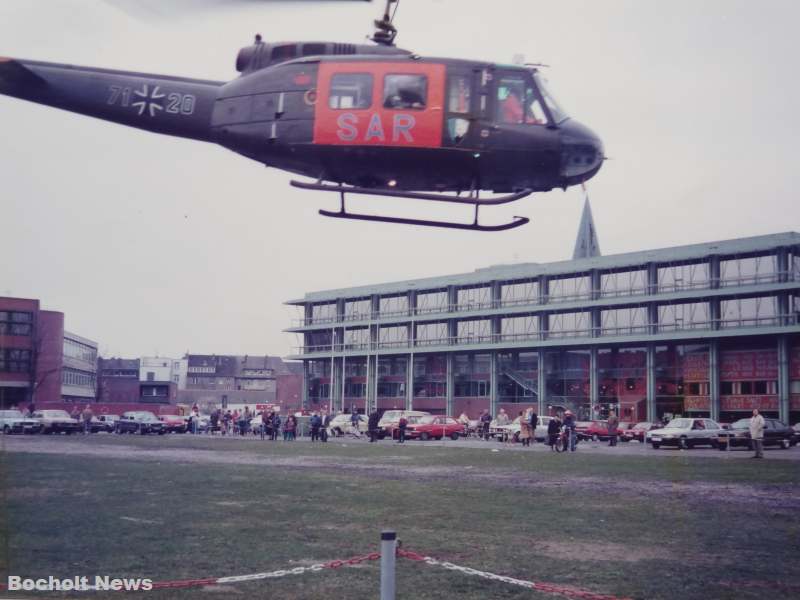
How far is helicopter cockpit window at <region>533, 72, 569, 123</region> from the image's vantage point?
32.7 feet

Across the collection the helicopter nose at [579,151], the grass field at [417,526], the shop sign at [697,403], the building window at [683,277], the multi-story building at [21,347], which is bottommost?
the grass field at [417,526]

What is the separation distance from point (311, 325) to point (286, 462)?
355 inches

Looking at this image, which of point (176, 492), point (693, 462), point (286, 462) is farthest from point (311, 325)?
point (176, 492)

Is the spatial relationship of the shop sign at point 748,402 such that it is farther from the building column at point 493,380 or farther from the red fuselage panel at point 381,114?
the red fuselage panel at point 381,114

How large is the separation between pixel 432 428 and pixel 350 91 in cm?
3687

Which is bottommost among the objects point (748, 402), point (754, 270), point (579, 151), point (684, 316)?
point (748, 402)

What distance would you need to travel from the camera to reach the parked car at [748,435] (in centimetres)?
3562

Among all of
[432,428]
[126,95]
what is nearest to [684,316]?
[432,428]

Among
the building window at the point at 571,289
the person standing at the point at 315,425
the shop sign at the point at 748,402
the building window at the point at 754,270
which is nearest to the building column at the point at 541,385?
the building window at the point at 571,289

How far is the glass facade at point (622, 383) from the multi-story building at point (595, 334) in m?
0.10

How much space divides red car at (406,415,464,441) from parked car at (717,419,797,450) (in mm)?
15052

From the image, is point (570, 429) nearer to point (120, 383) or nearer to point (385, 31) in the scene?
point (385, 31)

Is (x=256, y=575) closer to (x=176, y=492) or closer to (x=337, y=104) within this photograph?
(x=337, y=104)

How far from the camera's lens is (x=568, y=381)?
6144cm
